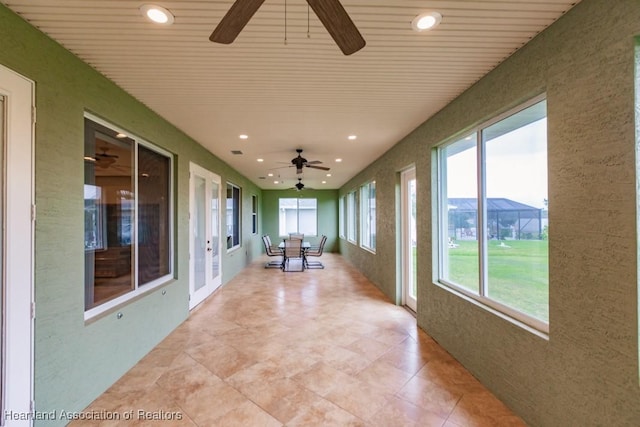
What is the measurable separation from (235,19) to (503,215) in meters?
2.36

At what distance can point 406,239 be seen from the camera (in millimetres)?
4445

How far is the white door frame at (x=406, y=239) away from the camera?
436cm

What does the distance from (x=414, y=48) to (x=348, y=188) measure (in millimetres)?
7219

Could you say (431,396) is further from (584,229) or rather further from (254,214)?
(254,214)

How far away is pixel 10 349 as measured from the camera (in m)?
1.57

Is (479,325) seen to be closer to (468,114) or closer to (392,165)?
(468,114)

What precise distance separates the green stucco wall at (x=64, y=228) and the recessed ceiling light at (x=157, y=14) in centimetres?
76

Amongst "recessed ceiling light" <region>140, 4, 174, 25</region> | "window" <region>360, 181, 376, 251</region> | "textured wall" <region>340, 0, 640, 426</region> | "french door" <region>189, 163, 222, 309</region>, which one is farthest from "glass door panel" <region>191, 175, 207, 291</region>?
"textured wall" <region>340, 0, 640, 426</region>

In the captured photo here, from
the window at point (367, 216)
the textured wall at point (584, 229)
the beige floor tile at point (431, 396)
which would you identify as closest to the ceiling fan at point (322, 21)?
the textured wall at point (584, 229)

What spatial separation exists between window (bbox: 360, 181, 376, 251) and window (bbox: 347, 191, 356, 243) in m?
1.06

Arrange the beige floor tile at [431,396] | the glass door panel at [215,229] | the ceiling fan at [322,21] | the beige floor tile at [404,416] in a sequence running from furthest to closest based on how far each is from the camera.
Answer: the glass door panel at [215,229]
the beige floor tile at [431,396]
the beige floor tile at [404,416]
the ceiling fan at [322,21]

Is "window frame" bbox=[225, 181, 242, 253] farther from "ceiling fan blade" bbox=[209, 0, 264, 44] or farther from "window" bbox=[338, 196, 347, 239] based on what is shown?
"ceiling fan blade" bbox=[209, 0, 264, 44]

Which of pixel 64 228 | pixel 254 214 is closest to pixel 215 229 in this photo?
pixel 64 228

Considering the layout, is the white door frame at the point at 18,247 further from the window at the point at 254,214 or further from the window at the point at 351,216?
the window at the point at 254,214
